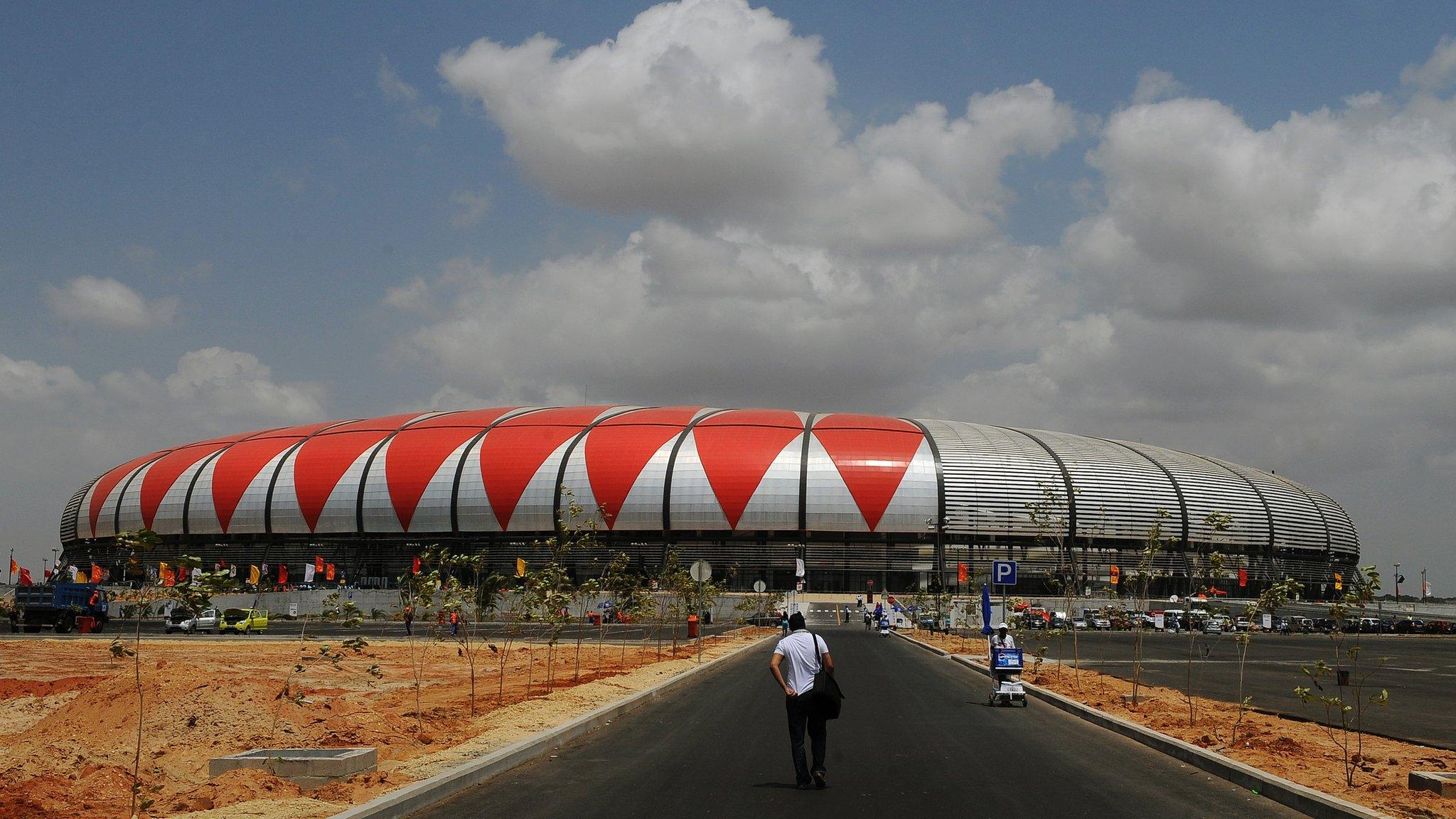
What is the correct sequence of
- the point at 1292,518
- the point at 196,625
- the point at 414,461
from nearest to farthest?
the point at 196,625 < the point at 414,461 < the point at 1292,518

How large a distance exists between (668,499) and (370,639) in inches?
1851

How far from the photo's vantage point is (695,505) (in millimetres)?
92688

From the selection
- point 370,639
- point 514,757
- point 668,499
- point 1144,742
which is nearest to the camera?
point 514,757

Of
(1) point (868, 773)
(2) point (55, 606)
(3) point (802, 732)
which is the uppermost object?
(3) point (802, 732)

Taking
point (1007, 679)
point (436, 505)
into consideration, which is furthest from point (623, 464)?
point (1007, 679)

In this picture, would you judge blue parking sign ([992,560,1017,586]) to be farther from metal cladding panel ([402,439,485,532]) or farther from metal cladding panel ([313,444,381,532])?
metal cladding panel ([313,444,381,532])

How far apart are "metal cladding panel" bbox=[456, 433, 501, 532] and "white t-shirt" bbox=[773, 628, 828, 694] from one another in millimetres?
85737

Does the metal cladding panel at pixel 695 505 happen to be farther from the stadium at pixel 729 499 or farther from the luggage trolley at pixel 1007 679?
the luggage trolley at pixel 1007 679

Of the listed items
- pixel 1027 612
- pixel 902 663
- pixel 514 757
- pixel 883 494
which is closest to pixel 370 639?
pixel 902 663

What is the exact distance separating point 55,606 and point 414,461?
47909 millimetres

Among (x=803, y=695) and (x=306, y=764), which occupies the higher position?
(x=803, y=695)

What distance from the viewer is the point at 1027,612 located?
3031 cm

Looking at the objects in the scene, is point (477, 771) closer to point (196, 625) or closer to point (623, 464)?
point (196, 625)

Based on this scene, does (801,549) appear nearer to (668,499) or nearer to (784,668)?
(668,499)
